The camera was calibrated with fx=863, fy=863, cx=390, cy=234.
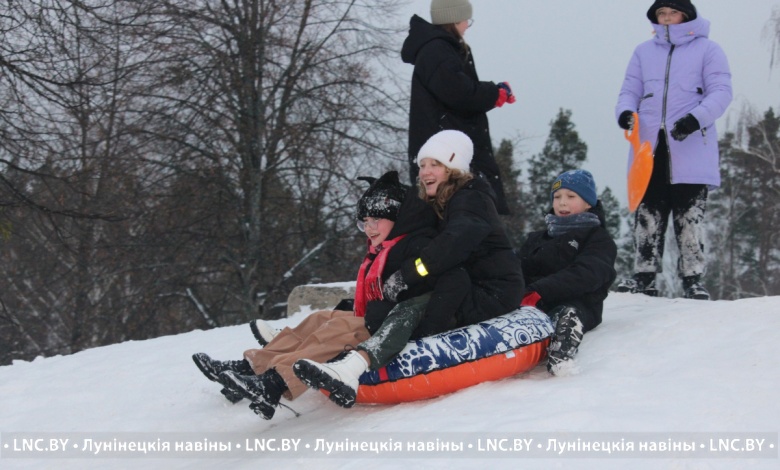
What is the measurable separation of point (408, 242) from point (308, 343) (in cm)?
70

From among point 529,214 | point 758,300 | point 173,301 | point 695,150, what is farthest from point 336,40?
point 529,214

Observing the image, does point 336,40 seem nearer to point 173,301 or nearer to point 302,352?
point 173,301

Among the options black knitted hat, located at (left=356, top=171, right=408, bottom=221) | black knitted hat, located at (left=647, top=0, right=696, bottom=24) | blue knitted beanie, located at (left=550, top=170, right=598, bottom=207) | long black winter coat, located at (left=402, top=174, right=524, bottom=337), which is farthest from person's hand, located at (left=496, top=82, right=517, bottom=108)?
black knitted hat, located at (left=647, top=0, right=696, bottom=24)

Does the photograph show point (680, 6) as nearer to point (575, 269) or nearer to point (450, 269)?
point (575, 269)

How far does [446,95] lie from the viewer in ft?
16.3

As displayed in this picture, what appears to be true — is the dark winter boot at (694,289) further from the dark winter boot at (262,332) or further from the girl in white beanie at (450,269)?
the dark winter boot at (262,332)

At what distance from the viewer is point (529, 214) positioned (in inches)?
1284

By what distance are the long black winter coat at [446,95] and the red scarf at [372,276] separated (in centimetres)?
90

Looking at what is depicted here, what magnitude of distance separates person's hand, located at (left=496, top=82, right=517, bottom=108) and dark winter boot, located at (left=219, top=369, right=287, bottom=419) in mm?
2151

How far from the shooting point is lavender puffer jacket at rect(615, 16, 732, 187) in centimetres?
570

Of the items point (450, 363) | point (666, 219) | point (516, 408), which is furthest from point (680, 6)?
point (516, 408)

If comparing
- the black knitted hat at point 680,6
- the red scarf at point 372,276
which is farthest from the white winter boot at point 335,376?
the black knitted hat at point 680,6

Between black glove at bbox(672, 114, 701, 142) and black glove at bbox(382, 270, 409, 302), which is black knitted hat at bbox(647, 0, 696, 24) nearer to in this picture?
black glove at bbox(672, 114, 701, 142)

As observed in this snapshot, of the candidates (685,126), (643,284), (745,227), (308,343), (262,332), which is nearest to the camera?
(308,343)
